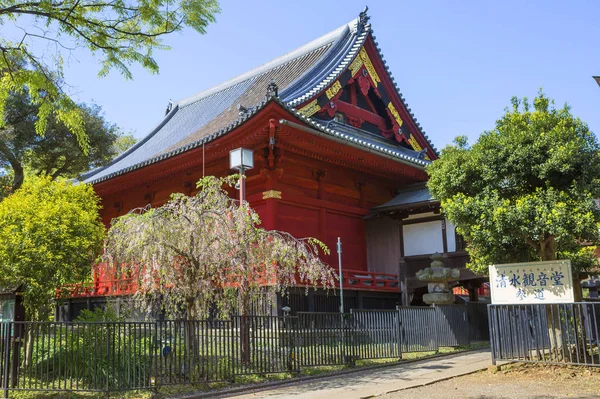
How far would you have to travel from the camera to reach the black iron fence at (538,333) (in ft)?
33.2

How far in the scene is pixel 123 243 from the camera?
1056 cm

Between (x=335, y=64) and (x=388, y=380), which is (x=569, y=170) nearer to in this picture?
(x=388, y=380)

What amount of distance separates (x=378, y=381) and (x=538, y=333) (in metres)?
3.01

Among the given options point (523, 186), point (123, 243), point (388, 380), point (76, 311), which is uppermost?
point (523, 186)

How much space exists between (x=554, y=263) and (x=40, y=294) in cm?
998

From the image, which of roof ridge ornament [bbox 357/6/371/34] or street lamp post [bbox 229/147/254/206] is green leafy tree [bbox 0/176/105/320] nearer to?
street lamp post [bbox 229/147/254/206]

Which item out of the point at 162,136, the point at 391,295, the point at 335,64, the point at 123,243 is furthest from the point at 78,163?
the point at 123,243

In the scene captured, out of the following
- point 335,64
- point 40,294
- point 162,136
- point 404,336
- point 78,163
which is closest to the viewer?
point 40,294

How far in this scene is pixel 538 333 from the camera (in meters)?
10.5

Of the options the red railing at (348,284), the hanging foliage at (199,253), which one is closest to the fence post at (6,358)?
the hanging foliage at (199,253)

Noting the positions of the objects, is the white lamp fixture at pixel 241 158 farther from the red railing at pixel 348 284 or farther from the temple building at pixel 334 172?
the red railing at pixel 348 284

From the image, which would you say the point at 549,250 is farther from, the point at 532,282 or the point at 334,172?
the point at 334,172

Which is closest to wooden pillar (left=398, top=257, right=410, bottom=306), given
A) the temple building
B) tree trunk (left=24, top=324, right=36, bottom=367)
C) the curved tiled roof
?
the temple building

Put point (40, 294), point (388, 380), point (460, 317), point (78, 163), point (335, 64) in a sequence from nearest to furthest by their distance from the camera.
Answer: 1. point (388, 380)
2. point (40, 294)
3. point (460, 317)
4. point (335, 64)
5. point (78, 163)
